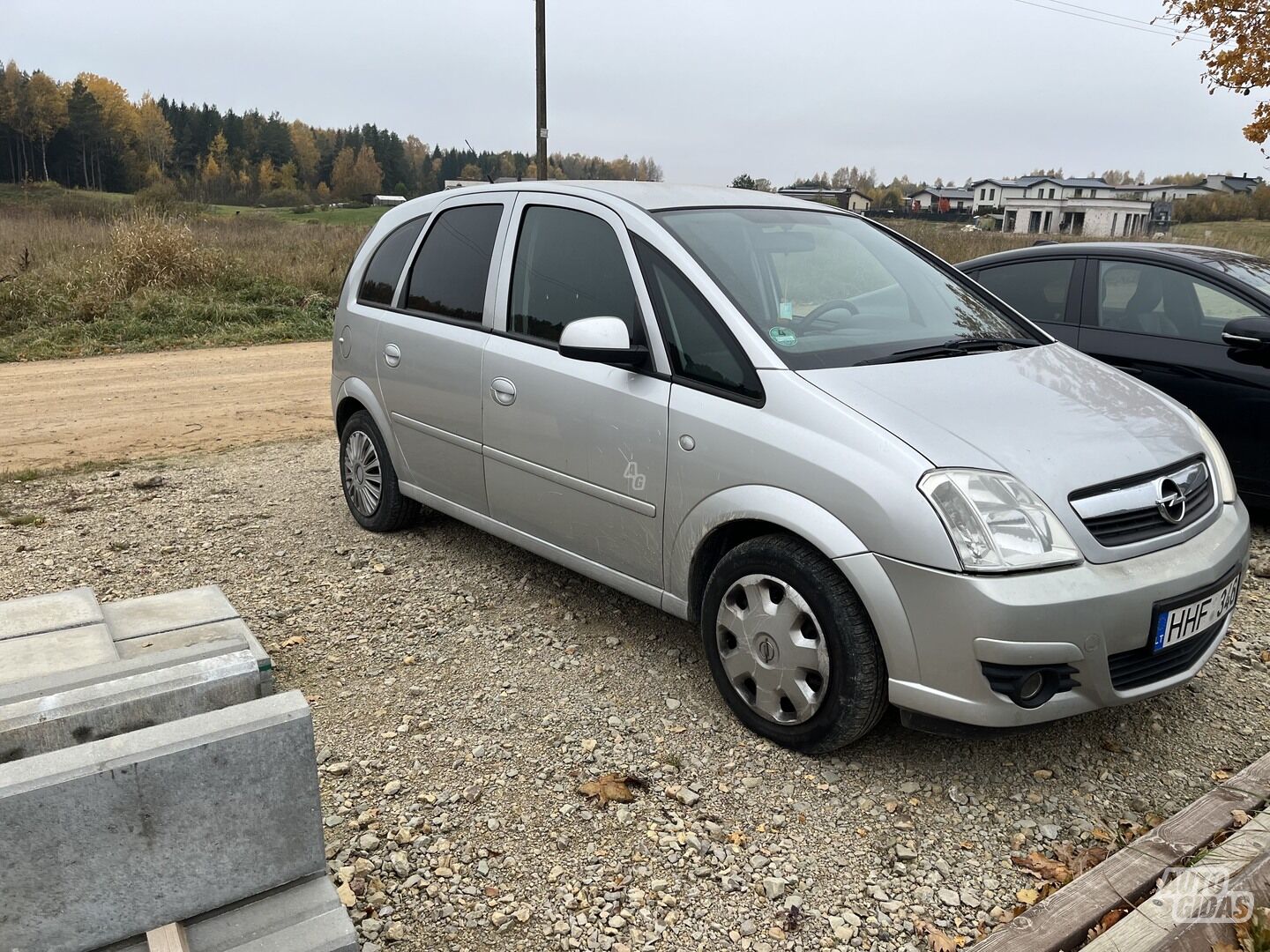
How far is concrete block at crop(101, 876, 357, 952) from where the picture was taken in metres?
1.98

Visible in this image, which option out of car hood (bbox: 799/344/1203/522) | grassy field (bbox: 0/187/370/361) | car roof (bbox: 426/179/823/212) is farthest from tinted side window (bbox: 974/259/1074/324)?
grassy field (bbox: 0/187/370/361)

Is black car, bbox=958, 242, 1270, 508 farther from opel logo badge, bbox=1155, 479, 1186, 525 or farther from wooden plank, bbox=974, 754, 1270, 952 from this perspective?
wooden plank, bbox=974, 754, 1270, 952

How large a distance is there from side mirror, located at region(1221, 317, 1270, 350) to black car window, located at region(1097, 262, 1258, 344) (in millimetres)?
211

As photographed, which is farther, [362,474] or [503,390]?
[362,474]

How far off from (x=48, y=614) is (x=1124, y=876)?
3.28 meters

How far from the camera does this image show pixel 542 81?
18.6 m

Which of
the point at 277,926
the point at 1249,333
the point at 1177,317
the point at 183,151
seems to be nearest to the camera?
the point at 277,926

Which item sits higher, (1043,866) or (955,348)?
(955,348)

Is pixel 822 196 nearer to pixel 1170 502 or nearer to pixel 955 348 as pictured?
pixel 955 348

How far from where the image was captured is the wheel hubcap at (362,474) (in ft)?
17.3

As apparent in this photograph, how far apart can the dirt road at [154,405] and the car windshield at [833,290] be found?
17.5ft

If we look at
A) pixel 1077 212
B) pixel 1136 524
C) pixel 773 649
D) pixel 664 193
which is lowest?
pixel 773 649

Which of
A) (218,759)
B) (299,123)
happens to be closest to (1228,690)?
(218,759)

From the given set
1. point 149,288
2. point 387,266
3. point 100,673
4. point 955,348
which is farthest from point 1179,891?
point 149,288
